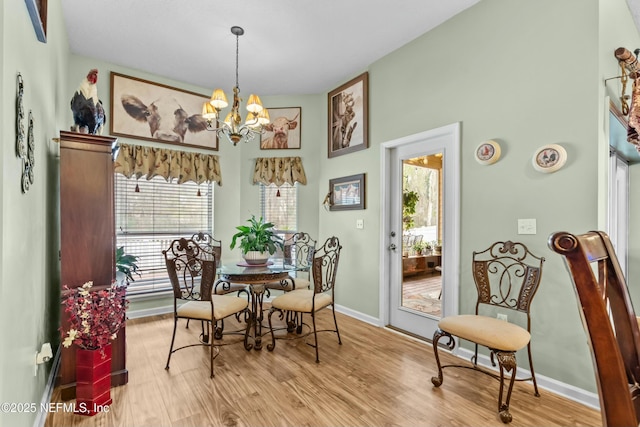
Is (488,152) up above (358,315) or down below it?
above

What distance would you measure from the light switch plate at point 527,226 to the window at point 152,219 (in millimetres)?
3774

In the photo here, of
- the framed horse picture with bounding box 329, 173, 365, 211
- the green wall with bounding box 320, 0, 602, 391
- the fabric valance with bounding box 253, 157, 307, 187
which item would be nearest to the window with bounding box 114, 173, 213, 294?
the fabric valance with bounding box 253, 157, 307, 187

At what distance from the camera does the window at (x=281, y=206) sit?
481 centimetres

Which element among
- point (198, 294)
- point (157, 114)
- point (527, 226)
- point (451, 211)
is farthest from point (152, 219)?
point (527, 226)

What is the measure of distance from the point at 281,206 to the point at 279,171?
525 mm

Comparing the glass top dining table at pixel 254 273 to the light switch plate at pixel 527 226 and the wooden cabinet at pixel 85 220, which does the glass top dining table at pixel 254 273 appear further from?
the light switch plate at pixel 527 226

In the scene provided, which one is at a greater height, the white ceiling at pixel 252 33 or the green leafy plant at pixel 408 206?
the white ceiling at pixel 252 33

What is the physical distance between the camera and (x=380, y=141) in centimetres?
373

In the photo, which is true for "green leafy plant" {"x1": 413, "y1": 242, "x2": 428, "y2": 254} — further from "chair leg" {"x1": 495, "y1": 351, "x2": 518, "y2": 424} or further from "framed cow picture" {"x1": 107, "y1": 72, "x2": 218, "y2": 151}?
"framed cow picture" {"x1": 107, "y1": 72, "x2": 218, "y2": 151}

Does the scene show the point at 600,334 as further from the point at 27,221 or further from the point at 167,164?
the point at 167,164

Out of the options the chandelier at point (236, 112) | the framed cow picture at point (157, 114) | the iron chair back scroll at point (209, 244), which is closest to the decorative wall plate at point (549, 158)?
the chandelier at point (236, 112)

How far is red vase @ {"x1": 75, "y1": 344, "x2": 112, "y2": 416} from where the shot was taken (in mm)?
2043

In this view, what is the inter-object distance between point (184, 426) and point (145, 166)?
10.1 ft

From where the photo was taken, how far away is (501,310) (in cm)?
260
